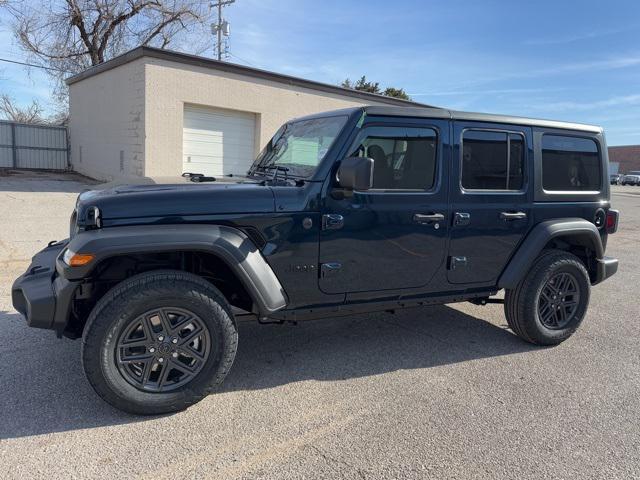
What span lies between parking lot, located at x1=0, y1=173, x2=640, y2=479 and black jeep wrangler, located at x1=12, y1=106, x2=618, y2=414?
30 centimetres

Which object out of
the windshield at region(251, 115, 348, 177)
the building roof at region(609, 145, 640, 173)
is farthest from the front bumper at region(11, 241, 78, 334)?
the building roof at region(609, 145, 640, 173)

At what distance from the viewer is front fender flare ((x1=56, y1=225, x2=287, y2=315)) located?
2.93m

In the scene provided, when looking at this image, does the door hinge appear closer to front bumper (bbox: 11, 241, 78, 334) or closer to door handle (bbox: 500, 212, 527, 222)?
door handle (bbox: 500, 212, 527, 222)

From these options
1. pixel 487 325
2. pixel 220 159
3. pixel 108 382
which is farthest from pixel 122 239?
pixel 220 159

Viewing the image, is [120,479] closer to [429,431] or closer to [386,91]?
[429,431]

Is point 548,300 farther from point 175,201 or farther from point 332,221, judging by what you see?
point 175,201

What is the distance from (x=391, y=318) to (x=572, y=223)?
6.22 ft

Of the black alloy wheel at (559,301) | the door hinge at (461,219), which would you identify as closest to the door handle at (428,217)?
the door hinge at (461,219)

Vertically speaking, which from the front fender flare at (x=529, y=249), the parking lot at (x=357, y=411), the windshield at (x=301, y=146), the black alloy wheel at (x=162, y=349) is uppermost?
the windshield at (x=301, y=146)

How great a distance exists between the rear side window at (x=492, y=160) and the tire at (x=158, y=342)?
2.21 m

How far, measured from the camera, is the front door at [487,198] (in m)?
4.01

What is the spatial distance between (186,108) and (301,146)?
11.2 metres

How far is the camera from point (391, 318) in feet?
16.9

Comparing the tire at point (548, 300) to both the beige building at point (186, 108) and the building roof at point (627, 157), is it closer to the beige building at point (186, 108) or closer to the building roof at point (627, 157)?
the beige building at point (186, 108)
